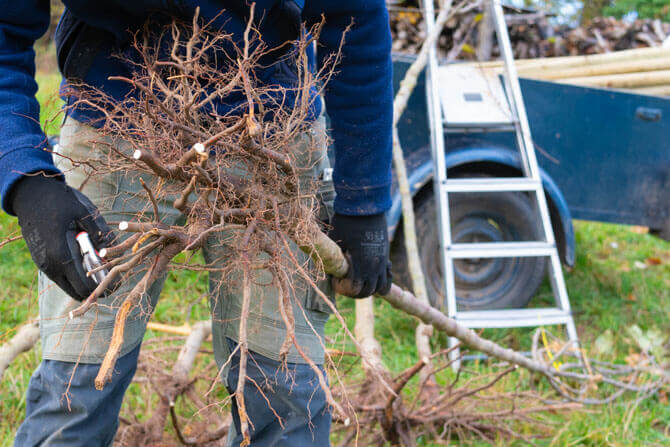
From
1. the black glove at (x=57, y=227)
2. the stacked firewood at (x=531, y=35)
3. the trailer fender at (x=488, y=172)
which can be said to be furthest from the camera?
the stacked firewood at (x=531, y=35)

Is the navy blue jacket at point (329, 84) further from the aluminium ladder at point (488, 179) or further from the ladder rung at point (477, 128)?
the ladder rung at point (477, 128)

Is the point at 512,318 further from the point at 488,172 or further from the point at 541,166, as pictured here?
the point at 541,166

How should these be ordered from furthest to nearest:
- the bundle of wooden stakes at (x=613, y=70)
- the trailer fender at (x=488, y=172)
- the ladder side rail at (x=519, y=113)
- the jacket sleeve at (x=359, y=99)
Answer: the bundle of wooden stakes at (x=613, y=70) < the trailer fender at (x=488, y=172) < the ladder side rail at (x=519, y=113) < the jacket sleeve at (x=359, y=99)

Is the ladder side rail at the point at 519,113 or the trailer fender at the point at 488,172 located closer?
the ladder side rail at the point at 519,113

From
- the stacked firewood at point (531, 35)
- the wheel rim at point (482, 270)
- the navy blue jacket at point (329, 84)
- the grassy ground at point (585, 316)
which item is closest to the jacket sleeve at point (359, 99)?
the navy blue jacket at point (329, 84)

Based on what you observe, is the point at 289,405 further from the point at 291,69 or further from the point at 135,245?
the point at 291,69

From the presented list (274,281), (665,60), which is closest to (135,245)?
(274,281)

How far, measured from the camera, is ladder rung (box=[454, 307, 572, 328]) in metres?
3.14

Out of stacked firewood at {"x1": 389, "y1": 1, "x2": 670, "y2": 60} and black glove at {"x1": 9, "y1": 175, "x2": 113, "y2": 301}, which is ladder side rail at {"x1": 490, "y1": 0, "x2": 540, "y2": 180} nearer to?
stacked firewood at {"x1": 389, "y1": 1, "x2": 670, "y2": 60}

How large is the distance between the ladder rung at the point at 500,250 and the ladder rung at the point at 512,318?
0.31m

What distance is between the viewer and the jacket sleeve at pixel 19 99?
1.34 metres

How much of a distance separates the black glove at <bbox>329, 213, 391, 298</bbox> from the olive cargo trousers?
135 mm

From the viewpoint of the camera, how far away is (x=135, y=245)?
1235 mm

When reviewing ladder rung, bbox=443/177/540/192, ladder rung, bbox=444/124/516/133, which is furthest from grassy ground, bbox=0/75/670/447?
ladder rung, bbox=444/124/516/133
